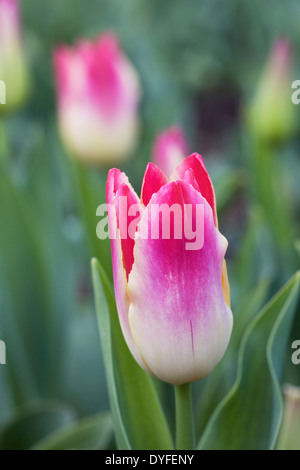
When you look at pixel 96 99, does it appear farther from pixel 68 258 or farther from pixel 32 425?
pixel 32 425

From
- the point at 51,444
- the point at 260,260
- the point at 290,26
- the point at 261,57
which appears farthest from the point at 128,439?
the point at 261,57

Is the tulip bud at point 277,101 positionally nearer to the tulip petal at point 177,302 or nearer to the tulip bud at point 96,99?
the tulip bud at point 96,99

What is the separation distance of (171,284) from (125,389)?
0.13 m

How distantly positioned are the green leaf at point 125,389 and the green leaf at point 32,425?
250mm

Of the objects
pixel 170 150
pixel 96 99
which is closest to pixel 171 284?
pixel 170 150

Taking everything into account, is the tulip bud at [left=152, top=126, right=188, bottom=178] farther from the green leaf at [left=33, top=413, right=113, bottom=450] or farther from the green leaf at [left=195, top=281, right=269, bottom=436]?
the green leaf at [left=33, top=413, right=113, bottom=450]

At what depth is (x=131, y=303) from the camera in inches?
17.1

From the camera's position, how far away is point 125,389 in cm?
52

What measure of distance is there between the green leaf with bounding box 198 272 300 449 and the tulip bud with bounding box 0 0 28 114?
0.54 m

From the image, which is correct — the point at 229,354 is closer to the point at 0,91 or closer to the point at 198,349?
the point at 198,349

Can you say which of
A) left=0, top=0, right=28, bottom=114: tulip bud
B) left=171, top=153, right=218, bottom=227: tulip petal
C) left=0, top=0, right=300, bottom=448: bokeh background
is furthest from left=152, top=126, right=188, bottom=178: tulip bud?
left=171, top=153, right=218, bottom=227: tulip petal

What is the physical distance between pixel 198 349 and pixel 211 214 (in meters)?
0.08

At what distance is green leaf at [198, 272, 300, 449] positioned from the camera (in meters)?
0.53

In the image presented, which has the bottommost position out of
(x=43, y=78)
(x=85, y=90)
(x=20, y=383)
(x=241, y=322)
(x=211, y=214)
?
(x=20, y=383)
